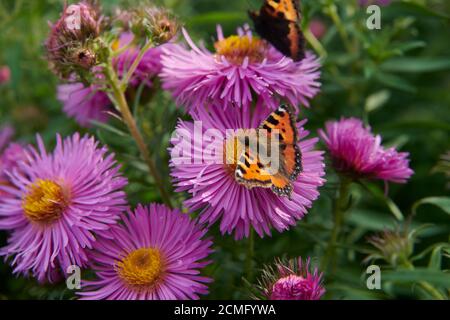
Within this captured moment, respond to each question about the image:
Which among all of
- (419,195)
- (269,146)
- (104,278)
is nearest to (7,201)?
(104,278)

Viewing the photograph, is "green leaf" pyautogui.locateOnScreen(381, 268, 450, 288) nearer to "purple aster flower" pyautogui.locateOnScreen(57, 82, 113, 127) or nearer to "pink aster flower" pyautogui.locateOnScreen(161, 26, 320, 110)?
"pink aster flower" pyautogui.locateOnScreen(161, 26, 320, 110)

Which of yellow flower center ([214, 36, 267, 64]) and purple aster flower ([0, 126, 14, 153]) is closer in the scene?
yellow flower center ([214, 36, 267, 64])

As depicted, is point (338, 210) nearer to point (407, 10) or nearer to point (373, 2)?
point (407, 10)

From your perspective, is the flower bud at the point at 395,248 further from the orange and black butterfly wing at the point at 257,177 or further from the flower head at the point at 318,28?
the flower head at the point at 318,28

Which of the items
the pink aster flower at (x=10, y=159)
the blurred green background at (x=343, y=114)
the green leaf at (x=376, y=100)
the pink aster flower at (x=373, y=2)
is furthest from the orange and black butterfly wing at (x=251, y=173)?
the pink aster flower at (x=373, y=2)

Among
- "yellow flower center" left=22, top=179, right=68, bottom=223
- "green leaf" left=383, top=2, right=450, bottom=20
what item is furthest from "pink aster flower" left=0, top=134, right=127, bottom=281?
"green leaf" left=383, top=2, right=450, bottom=20

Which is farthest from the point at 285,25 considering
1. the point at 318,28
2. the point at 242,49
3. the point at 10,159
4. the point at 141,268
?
the point at 318,28

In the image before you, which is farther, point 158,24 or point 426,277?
point 158,24
